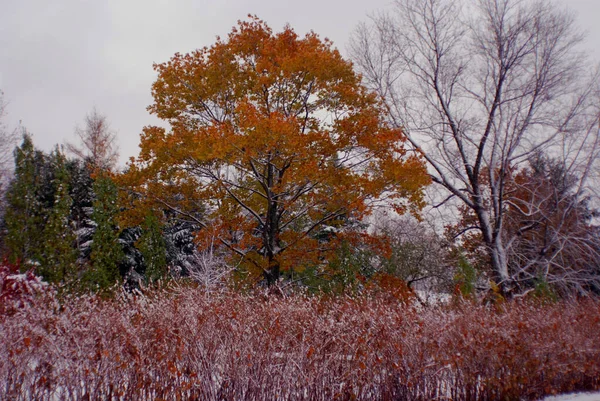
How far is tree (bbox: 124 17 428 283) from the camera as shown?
10094 mm

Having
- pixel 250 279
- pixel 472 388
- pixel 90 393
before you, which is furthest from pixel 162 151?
pixel 472 388

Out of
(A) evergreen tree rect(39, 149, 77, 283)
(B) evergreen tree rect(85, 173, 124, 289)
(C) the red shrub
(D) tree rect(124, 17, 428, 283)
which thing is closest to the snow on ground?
(C) the red shrub

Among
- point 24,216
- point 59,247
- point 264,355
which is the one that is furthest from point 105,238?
point 264,355

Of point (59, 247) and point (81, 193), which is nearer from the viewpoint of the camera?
point (59, 247)

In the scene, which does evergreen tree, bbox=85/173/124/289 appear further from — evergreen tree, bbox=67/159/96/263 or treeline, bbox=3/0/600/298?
evergreen tree, bbox=67/159/96/263

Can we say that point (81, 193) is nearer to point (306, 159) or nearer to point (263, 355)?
point (306, 159)

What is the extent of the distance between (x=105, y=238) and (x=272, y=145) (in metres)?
7.67

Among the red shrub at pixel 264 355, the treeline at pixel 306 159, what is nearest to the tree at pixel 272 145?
the treeline at pixel 306 159

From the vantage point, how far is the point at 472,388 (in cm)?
496

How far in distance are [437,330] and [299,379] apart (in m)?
1.83

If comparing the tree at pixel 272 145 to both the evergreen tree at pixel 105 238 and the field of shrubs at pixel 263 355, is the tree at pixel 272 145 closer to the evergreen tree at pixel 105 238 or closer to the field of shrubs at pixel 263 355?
the evergreen tree at pixel 105 238

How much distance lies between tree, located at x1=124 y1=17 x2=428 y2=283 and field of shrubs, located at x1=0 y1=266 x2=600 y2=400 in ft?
16.5

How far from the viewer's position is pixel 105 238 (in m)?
13.7

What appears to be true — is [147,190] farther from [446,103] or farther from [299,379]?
[446,103]
